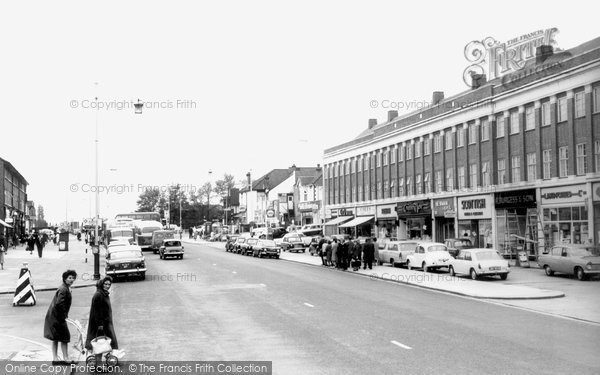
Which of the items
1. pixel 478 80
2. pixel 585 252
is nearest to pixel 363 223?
pixel 478 80

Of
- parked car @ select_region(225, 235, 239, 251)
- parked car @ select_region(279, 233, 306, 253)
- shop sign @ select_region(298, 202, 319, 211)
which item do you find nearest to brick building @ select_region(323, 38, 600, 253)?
parked car @ select_region(279, 233, 306, 253)

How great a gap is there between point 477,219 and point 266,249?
52.6ft

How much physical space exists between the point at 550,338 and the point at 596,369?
10.1 ft

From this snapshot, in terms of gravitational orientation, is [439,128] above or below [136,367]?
above

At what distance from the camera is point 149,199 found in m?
181

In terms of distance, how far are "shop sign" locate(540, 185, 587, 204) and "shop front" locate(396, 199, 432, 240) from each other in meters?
15.5

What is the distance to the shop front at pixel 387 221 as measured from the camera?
60.8 m

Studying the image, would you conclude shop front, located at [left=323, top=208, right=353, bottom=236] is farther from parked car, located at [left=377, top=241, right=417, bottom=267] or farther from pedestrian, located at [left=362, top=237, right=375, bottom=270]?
pedestrian, located at [left=362, top=237, right=375, bottom=270]

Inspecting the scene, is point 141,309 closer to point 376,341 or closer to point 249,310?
point 249,310

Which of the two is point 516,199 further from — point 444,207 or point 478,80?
point 478,80

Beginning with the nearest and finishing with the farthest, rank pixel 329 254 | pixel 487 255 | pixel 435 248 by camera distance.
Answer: pixel 487 255
pixel 435 248
pixel 329 254

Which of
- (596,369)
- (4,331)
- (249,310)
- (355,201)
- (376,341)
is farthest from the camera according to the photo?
(355,201)

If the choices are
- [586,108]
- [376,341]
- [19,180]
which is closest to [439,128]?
[586,108]

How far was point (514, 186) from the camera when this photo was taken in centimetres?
4184
